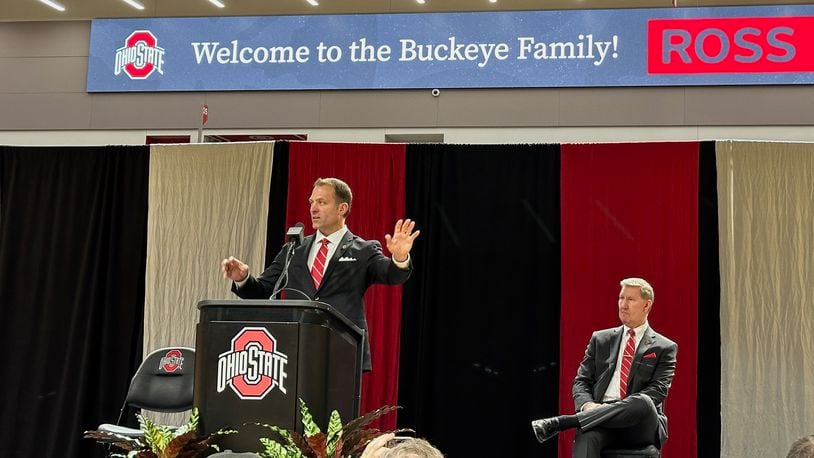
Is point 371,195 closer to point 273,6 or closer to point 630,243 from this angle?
point 630,243

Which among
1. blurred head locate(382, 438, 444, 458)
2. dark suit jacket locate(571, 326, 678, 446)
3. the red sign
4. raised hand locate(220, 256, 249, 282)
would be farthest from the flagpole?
blurred head locate(382, 438, 444, 458)

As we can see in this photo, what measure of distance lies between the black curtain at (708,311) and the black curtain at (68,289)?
147 inches

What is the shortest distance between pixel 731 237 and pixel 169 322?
374 cm

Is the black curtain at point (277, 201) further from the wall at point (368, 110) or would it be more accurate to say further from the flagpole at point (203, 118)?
the wall at point (368, 110)

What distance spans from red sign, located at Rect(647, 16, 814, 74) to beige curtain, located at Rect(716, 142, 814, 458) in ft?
4.30

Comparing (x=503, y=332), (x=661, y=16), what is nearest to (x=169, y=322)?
(x=503, y=332)

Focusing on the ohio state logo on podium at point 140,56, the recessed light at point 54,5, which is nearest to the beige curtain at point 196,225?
the ohio state logo on podium at point 140,56

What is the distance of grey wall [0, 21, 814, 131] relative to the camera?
7156 millimetres

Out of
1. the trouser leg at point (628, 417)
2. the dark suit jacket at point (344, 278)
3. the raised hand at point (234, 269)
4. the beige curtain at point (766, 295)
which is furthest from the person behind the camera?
the beige curtain at point (766, 295)

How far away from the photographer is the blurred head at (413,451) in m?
1.44

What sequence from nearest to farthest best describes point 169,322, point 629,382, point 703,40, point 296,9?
point 629,382 < point 169,322 < point 703,40 < point 296,9

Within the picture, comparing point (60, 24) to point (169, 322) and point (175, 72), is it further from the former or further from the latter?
point (169, 322)

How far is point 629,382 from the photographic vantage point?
489 centimetres

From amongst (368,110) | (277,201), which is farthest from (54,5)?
(277,201)
